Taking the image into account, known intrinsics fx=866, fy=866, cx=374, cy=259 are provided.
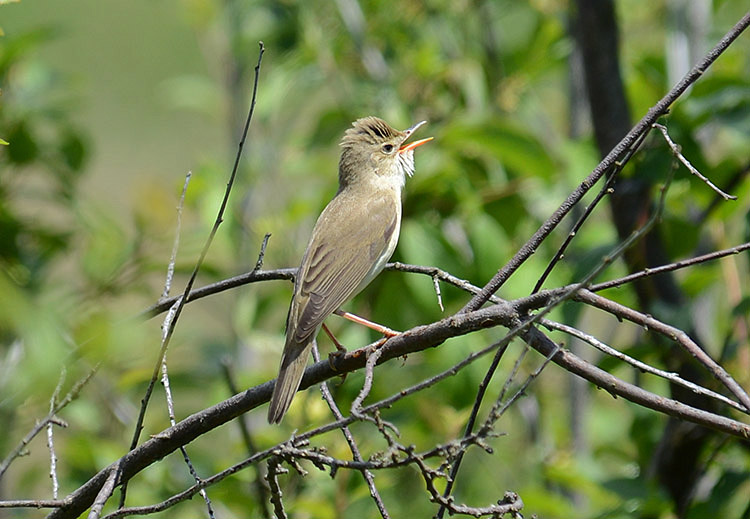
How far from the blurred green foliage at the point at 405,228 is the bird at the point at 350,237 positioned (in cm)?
13

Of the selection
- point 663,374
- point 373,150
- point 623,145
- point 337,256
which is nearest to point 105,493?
point 663,374

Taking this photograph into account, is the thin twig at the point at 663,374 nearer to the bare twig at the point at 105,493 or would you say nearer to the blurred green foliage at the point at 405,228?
the bare twig at the point at 105,493

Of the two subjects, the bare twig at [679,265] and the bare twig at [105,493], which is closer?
the bare twig at [679,265]

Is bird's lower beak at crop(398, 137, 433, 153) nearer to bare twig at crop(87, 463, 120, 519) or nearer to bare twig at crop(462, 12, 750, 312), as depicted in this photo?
bare twig at crop(462, 12, 750, 312)

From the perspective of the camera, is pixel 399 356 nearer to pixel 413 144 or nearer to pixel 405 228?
pixel 405 228

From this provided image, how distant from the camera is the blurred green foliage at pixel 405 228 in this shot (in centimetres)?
339

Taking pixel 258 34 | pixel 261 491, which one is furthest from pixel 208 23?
pixel 261 491

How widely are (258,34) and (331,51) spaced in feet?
1.33

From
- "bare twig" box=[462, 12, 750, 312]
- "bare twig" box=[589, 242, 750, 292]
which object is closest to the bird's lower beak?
"bare twig" box=[462, 12, 750, 312]

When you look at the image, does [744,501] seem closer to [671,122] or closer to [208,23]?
[671,122]

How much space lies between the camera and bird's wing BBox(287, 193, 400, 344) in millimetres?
2910

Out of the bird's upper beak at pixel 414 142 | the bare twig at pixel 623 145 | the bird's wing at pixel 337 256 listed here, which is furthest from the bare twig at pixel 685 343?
the bird's upper beak at pixel 414 142

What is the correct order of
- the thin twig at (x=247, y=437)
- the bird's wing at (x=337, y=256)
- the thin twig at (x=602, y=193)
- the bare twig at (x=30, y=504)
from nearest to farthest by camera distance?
the thin twig at (x=602, y=193) → the bare twig at (x=30, y=504) → the thin twig at (x=247, y=437) → the bird's wing at (x=337, y=256)

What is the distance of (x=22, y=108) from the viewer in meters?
3.94
